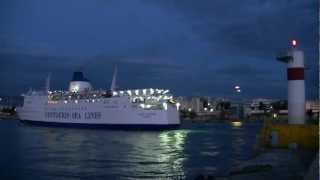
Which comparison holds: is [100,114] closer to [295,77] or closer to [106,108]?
[106,108]

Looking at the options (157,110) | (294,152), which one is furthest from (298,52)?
(157,110)

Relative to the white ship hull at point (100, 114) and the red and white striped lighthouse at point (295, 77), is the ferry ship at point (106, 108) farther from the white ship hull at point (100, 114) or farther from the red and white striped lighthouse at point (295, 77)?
the red and white striped lighthouse at point (295, 77)

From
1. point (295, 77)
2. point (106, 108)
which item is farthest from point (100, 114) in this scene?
point (295, 77)

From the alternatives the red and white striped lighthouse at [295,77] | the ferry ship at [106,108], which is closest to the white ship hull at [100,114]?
the ferry ship at [106,108]

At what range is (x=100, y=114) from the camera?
2847 inches

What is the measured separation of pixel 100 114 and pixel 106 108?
65.1 inches

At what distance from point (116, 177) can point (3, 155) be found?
1343cm

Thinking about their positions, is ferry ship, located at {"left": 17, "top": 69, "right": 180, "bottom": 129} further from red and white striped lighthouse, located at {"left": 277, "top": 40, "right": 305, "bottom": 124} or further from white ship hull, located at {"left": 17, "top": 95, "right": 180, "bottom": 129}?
red and white striped lighthouse, located at {"left": 277, "top": 40, "right": 305, "bottom": 124}

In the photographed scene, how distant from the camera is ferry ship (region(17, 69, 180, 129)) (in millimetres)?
67062

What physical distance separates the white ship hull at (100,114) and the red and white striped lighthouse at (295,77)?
4653 centimetres

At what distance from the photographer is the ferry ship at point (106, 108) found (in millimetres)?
67062

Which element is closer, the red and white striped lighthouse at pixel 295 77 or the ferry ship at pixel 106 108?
the red and white striped lighthouse at pixel 295 77

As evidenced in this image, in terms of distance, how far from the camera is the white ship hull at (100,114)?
66812mm

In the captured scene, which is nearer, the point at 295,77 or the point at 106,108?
the point at 295,77
